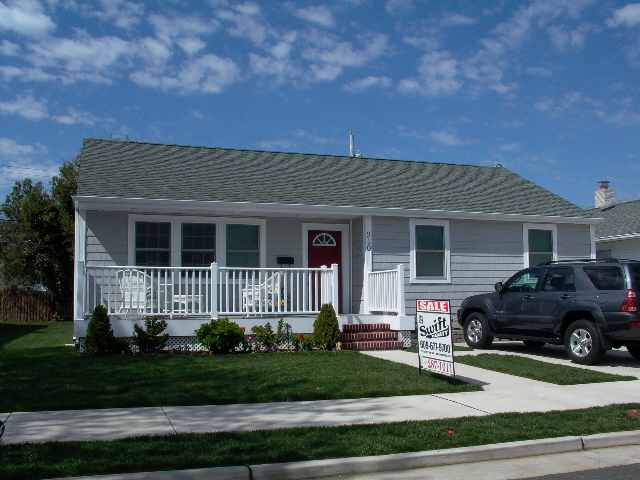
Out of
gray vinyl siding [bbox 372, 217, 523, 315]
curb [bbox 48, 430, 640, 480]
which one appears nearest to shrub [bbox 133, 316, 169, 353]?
gray vinyl siding [bbox 372, 217, 523, 315]

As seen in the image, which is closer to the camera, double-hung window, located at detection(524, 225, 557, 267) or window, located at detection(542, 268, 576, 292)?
window, located at detection(542, 268, 576, 292)

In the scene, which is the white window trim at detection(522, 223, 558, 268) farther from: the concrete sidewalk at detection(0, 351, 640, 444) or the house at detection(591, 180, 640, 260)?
the concrete sidewalk at detection(0, 351, 640, 444)

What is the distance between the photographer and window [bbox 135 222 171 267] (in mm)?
14773

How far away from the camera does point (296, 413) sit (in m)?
8.00

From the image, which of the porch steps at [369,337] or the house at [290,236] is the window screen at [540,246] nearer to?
the house at [290,236]

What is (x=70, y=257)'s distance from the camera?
26.2 metres

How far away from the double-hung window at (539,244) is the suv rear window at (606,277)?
527cm

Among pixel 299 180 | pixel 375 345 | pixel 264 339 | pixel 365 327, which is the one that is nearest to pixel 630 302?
pixel 375 345

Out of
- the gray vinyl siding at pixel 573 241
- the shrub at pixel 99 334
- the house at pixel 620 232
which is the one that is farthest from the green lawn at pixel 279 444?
the house at pixel 620 232

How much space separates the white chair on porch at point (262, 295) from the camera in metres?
13.9

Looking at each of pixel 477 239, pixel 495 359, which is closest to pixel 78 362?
pixel 495 359

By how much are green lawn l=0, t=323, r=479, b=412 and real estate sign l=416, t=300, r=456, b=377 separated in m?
0.24

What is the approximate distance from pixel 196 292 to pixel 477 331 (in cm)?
619

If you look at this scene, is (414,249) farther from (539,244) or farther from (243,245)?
(243,245)
